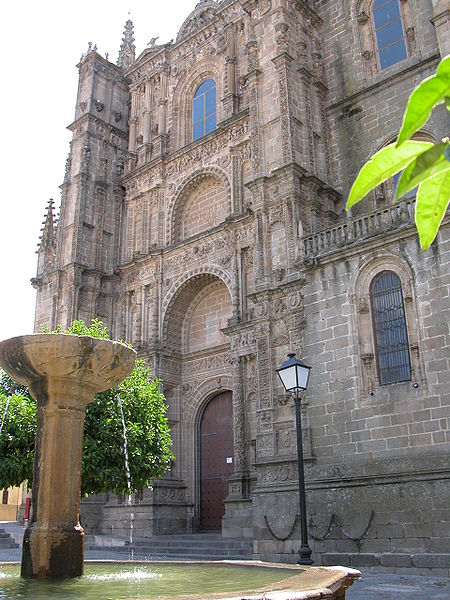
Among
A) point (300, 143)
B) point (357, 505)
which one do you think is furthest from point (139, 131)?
point (357, 505)

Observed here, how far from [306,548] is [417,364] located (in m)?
5.52

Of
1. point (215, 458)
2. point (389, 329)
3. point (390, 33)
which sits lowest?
point (215, 458)

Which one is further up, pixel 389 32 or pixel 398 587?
pixel 389 32

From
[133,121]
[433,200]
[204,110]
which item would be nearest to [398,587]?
[433,200]

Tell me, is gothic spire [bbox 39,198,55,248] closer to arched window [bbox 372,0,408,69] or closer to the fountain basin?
arched window [bbox 372,0,408,69]

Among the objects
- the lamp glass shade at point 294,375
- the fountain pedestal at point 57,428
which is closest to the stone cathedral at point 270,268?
the lamp glass shade at point 294,375

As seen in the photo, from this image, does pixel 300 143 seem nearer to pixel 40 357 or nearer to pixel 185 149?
pixel 185 149

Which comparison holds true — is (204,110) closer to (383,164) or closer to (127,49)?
(127,49)

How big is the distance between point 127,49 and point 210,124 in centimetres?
931

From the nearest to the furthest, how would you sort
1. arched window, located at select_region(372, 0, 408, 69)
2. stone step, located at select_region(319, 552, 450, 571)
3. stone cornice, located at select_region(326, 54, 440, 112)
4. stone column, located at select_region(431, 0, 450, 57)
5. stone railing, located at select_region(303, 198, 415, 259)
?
stone step, located at select_region(319, 552, 450, 571) → stone railing, located at select_region(303, 198, 415, 259) → stone column, located at select_region(431, 0, 450, 57) → stone cornice, located at select_region(326, 54, 440, 112) → arched window, located at select_region(372, 0, 408, 69)

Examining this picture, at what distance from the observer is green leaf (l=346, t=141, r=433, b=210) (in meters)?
1.38

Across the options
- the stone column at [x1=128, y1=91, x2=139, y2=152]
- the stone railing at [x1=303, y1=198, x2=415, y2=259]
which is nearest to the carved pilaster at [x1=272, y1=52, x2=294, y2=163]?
the stone railing at [x1=303, y1=198, x2=415, y2=259]

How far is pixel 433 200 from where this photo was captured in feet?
4.80

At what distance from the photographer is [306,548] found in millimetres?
9023
